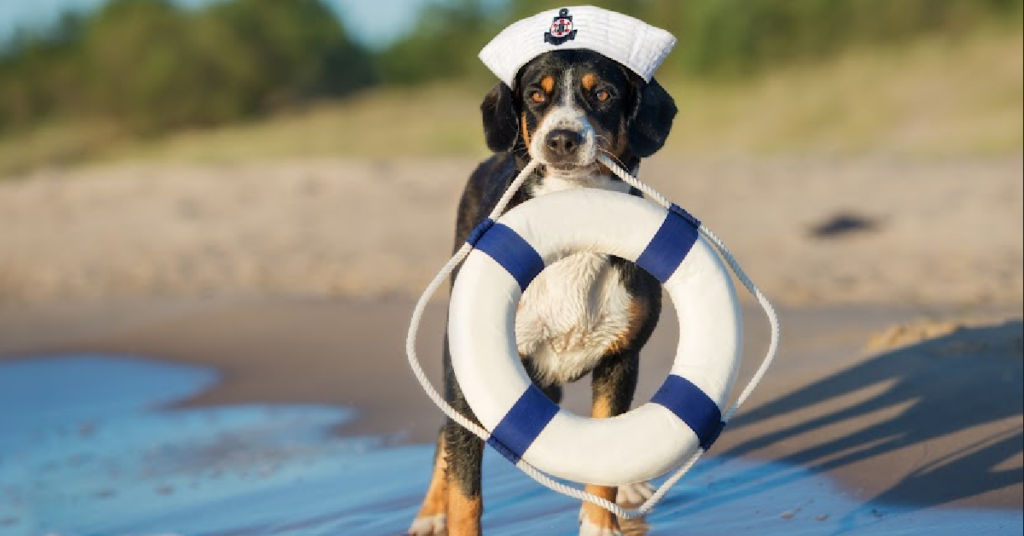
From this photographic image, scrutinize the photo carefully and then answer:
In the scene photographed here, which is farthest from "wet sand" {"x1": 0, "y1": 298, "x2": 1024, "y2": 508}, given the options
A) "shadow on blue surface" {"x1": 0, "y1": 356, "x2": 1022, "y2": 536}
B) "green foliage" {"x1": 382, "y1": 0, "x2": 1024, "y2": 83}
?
"green foliage" {"x1": 382, "y1": 0, "x2": 1024, "y2": 83}

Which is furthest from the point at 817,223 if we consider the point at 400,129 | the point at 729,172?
the point at 400,129

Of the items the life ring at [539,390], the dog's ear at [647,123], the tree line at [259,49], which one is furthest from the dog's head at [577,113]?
the tree line at [259,49]

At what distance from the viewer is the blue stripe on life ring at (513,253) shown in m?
3.94

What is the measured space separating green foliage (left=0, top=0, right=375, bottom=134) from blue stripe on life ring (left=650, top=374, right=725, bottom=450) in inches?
1128

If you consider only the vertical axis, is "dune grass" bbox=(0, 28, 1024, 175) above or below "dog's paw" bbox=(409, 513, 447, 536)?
above

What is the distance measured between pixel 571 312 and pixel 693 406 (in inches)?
18.2

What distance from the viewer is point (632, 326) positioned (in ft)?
13.9

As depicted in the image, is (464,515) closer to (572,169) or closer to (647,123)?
(572,169)

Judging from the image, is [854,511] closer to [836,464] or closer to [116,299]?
[836,464]

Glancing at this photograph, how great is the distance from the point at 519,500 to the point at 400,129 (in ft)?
73.5

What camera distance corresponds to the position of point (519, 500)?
16.1 feet

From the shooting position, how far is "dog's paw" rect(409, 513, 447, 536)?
462cm

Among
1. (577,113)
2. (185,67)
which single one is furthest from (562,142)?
(185,67)

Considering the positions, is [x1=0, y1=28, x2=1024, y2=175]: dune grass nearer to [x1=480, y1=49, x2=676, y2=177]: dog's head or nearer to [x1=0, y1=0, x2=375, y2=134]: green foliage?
[x1=0, y1=0, x2=375, y2=134]: green foliage
